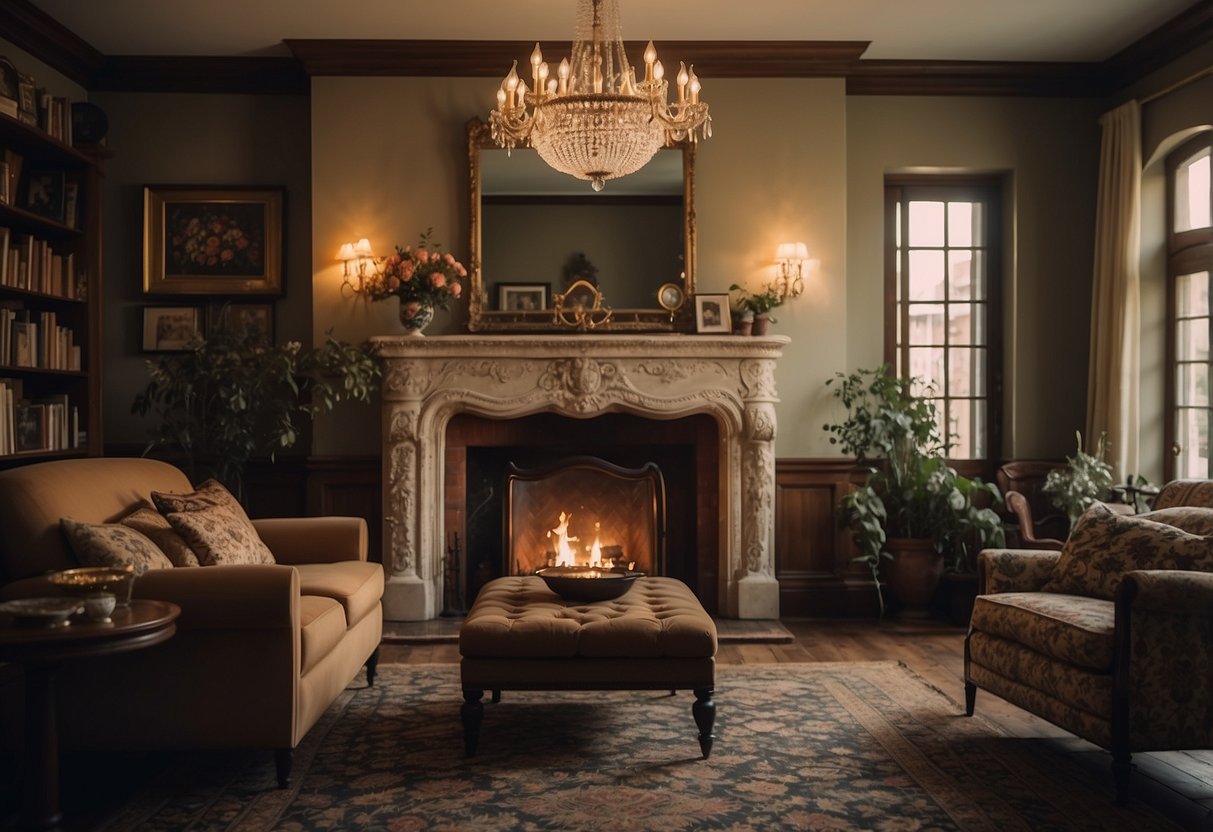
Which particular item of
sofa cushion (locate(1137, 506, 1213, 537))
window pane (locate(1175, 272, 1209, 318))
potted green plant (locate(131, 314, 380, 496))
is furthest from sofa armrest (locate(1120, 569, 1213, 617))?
potted green plant (locate(131, 314, 380, 496))

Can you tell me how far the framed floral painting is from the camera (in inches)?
235

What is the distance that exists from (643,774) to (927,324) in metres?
3.95

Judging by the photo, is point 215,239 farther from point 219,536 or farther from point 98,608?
point 98,608

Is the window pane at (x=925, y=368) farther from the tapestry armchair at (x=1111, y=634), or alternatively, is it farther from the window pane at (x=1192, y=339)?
the tapestry armchair at (x=1111, y=634)

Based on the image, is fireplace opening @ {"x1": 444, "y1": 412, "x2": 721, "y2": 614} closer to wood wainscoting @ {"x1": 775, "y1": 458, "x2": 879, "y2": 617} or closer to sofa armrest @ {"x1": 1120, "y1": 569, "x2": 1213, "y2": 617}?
wood wainscoting @ {"x1": 775, "y1": 458, "x2": 879, "y2": 617}

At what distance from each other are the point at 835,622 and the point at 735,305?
185cm

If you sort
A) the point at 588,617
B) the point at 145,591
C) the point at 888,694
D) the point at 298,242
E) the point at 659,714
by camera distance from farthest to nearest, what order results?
the point at 298,242, the point at 888,694, the point at 659,714, the point at 588,617, the point at 145,591

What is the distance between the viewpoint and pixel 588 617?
3.57m

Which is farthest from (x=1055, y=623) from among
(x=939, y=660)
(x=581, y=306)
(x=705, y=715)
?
(x=581, y=306)

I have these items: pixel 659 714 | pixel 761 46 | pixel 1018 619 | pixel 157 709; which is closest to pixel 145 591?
pixel 157 709

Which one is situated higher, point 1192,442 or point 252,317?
point 252,317

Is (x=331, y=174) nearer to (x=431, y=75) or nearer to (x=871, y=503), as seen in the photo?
(x=431, y=75)

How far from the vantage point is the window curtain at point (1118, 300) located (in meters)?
5.66

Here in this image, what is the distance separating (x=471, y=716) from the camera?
345 centimetres
